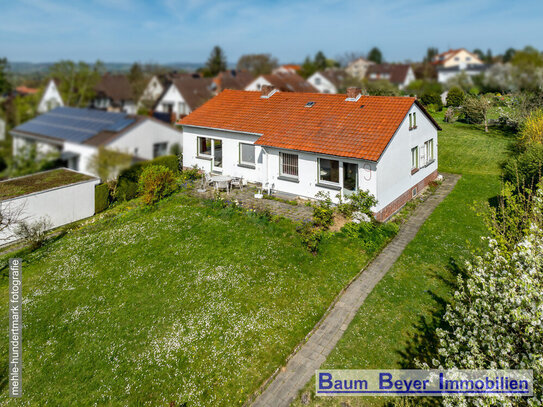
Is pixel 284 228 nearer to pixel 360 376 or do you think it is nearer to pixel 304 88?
pixel 360 376

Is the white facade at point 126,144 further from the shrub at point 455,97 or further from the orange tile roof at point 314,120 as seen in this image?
the shrub at point 455,97

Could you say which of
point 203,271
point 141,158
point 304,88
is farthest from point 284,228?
point 304,88

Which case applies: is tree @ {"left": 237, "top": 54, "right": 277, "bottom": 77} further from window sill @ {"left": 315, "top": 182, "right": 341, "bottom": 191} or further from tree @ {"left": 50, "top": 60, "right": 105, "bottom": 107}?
tree @ {"left": 50, "top": 60, "right": 105, "bottom": 107}

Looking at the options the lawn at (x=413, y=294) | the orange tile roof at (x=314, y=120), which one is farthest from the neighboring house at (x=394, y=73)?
the lawn at (x=413, y=294)

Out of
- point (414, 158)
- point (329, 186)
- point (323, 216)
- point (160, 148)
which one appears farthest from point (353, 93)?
point (160, 148)

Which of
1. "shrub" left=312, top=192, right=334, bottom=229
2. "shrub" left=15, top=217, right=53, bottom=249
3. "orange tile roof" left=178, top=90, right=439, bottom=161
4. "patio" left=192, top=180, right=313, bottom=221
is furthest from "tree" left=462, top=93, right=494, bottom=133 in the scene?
"shrub" left=15, top=217, right=53, bottom=249

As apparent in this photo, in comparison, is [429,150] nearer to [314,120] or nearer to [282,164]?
[314,120]
